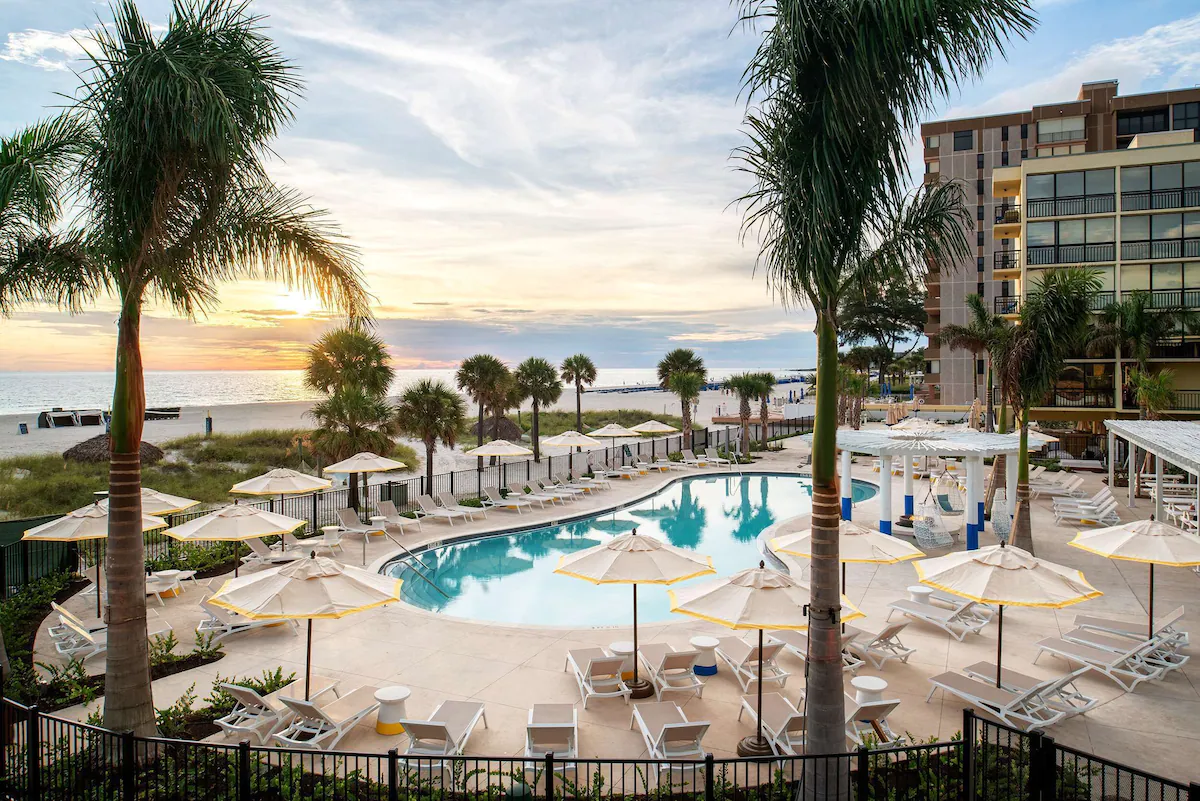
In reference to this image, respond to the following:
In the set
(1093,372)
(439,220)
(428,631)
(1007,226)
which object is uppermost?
(1007,226)

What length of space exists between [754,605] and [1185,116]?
6473 centimetres

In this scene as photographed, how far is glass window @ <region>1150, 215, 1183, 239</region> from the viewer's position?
33281 mm

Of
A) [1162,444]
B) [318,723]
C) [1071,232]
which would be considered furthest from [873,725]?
[1071,232]

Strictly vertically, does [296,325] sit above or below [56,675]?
above

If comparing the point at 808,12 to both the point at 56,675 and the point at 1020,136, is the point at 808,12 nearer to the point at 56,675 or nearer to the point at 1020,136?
the point at 56,675

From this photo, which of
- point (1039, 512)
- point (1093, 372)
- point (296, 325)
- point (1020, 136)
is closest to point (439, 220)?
point (296, 325)

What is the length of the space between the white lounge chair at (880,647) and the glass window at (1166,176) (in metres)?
35.7

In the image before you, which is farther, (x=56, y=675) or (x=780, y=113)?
(x=56, y=675)

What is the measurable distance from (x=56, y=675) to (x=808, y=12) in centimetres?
1139

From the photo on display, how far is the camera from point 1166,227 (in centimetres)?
3353

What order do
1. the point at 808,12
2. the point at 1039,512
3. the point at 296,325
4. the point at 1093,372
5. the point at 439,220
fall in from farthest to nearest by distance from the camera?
1. the point at 1093,372
2. the point at 439,220
3. the point at 1039,512
4. the point at 296,325
5. the point at 808,12

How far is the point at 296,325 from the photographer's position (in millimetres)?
10531

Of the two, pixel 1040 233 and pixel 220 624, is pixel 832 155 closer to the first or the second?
Answer: pixel 220 624

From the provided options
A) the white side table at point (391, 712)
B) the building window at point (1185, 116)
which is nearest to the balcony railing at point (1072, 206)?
the building window at point (1185, 116)
